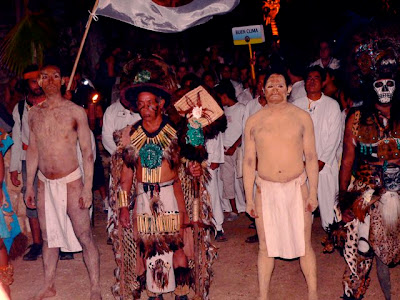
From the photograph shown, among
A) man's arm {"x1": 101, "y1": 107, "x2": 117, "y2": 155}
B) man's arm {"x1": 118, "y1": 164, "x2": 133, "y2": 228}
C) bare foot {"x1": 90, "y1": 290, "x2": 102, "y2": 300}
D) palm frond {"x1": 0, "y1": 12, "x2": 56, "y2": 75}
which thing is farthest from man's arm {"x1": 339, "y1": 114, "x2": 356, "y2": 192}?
palm frond {"x1": 0, "y1": 12, "x2": 56, "y2": 75}

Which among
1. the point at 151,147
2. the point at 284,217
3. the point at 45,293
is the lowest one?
the point at 45,293

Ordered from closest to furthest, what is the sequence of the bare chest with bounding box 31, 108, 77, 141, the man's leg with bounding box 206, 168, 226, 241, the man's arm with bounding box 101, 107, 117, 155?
the bare chest with bounding box 31, 108, 77, 141 → the man's arm with bounding box 101, 107, 117, 155 → the man's leg with bounding box 206, 168, 226, 241

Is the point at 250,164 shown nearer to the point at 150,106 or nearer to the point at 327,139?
the point at 150,106

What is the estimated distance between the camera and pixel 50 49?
11.0 metres

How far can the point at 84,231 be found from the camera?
6.87 m

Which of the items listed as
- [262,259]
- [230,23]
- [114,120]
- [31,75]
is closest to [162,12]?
[114,120]

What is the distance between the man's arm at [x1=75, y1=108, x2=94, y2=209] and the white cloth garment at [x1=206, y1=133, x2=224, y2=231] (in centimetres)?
235

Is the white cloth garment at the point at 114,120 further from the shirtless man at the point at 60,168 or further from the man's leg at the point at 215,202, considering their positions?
the shirtless man at the point at 60,168

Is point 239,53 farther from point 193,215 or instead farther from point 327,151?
point 193,215

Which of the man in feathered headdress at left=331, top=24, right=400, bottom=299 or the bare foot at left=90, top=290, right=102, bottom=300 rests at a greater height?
the man in feathered headdress at left=331, top=24, right=400, bottom=299

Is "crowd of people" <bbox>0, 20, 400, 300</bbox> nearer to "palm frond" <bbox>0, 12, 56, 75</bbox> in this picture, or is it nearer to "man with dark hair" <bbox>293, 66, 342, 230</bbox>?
"man with dark hair" <bbox>293, 66, 342, 230</bbox>

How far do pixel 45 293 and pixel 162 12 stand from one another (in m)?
3.85

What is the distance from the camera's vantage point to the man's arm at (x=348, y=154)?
6324 mm

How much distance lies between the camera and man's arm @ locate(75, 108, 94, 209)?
6.75 m
